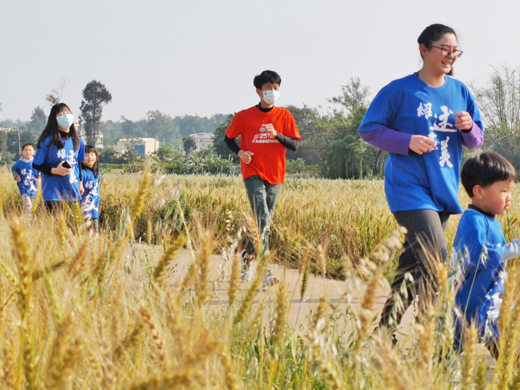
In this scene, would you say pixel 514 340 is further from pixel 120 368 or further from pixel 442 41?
pixel 442 41

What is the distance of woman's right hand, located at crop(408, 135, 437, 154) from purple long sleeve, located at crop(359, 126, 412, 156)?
40 mm

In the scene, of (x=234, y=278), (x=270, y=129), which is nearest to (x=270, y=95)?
(x=270, y=129)

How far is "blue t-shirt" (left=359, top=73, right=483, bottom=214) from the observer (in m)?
3.74

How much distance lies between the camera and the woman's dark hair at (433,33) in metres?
3.76

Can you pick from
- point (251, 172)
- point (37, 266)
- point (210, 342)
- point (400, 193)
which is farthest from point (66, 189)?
point (210, 342)

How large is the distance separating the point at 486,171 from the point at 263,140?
289 centimetres

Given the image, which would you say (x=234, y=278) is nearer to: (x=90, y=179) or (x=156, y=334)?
(x=156, y=334)

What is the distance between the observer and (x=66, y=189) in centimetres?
644

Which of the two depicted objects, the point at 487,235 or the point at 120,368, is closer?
the point at 120,368

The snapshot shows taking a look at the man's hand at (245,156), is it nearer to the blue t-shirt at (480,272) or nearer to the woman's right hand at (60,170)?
the woman's right hand at (60,170)

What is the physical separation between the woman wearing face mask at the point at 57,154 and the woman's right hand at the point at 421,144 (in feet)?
12.0

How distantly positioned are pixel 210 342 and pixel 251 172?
5.09 metres

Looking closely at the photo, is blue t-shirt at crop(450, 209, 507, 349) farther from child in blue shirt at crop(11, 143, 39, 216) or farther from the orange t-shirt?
child in blue shirt at crop(11, 143, 39, 216)

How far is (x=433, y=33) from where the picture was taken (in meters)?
3.78
